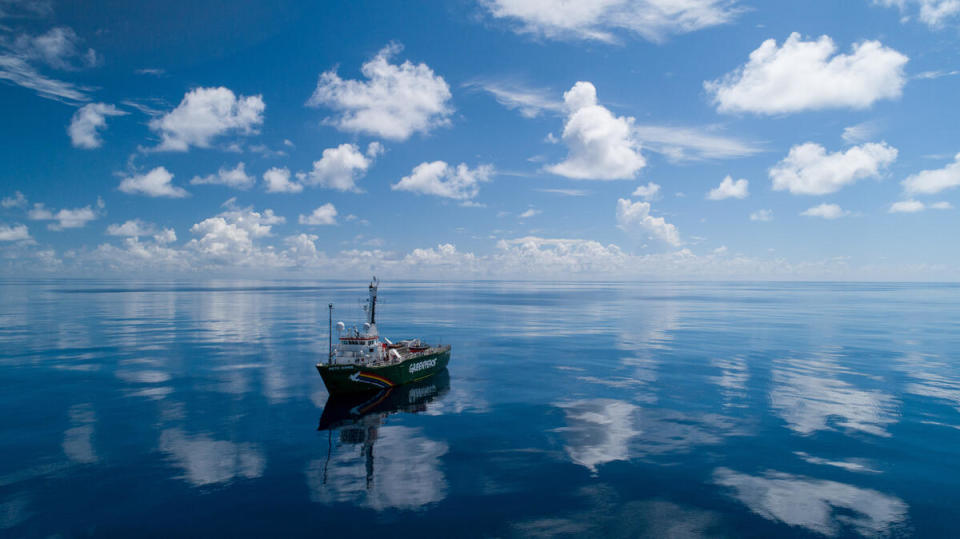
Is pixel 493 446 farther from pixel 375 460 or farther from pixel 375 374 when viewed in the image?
A: pixel 375 374

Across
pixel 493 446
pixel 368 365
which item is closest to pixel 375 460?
pixel 493 446

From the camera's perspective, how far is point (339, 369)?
5544cm

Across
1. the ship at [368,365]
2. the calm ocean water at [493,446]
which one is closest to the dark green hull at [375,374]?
the ship at [368,365]

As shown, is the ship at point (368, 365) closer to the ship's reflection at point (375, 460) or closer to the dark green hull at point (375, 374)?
the dark green hull at point (375, 374)

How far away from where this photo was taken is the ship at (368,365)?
5603 centimetres

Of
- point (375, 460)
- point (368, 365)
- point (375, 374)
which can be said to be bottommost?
point (375, 460)

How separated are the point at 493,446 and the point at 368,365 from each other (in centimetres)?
2341

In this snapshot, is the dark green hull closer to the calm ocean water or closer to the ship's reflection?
the ship's reflection

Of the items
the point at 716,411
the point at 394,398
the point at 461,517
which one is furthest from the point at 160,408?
the point at 716,411

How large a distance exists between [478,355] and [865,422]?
55.6 m

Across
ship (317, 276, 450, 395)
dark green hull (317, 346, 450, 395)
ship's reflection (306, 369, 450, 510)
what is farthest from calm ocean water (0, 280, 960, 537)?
ship (317, 276, 450, 395)

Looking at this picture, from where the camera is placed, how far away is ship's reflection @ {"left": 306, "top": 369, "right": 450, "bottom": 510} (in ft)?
105

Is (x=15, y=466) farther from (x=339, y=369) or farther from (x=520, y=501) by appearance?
(x=520, y=501)

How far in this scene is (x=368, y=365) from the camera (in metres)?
58.9
